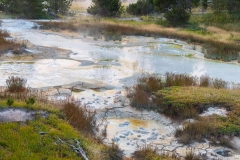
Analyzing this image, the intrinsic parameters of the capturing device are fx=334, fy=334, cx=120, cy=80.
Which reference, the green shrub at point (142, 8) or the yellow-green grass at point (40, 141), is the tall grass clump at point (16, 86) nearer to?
the yellow-green grass at point (40, 141)

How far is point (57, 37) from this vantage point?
71.4 feet

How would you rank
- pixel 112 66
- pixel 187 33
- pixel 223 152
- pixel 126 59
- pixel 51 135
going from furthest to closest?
pixel 187 33, pixel 126 59, pixel 112 66, pixel 223 152, pixel 51 135

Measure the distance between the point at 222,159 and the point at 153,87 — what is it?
13.8ft

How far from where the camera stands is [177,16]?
28188mm

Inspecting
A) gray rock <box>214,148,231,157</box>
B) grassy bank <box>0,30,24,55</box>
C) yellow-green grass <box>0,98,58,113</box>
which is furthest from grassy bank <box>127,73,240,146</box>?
grassy bank <box>0,30,24,55</box>

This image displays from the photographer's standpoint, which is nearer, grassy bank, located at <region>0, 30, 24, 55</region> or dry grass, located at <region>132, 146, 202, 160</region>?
dry grass, located at <region>132, 146, 202, 160</region>

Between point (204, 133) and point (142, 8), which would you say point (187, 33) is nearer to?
point (142, 8)

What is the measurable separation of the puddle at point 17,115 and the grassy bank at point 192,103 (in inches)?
129

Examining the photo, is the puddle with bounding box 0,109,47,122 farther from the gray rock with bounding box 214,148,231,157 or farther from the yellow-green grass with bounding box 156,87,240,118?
the gray rock with bounding box 214,148,231,157

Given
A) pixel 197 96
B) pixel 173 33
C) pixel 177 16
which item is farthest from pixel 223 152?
pixel 177 16

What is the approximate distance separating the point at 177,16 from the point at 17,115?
23.2 meters

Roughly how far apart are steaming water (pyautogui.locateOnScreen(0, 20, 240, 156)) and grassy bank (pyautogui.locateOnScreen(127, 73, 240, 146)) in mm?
807

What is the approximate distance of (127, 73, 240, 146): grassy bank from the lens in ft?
25.2

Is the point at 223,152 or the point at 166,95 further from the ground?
the point at 166,95
